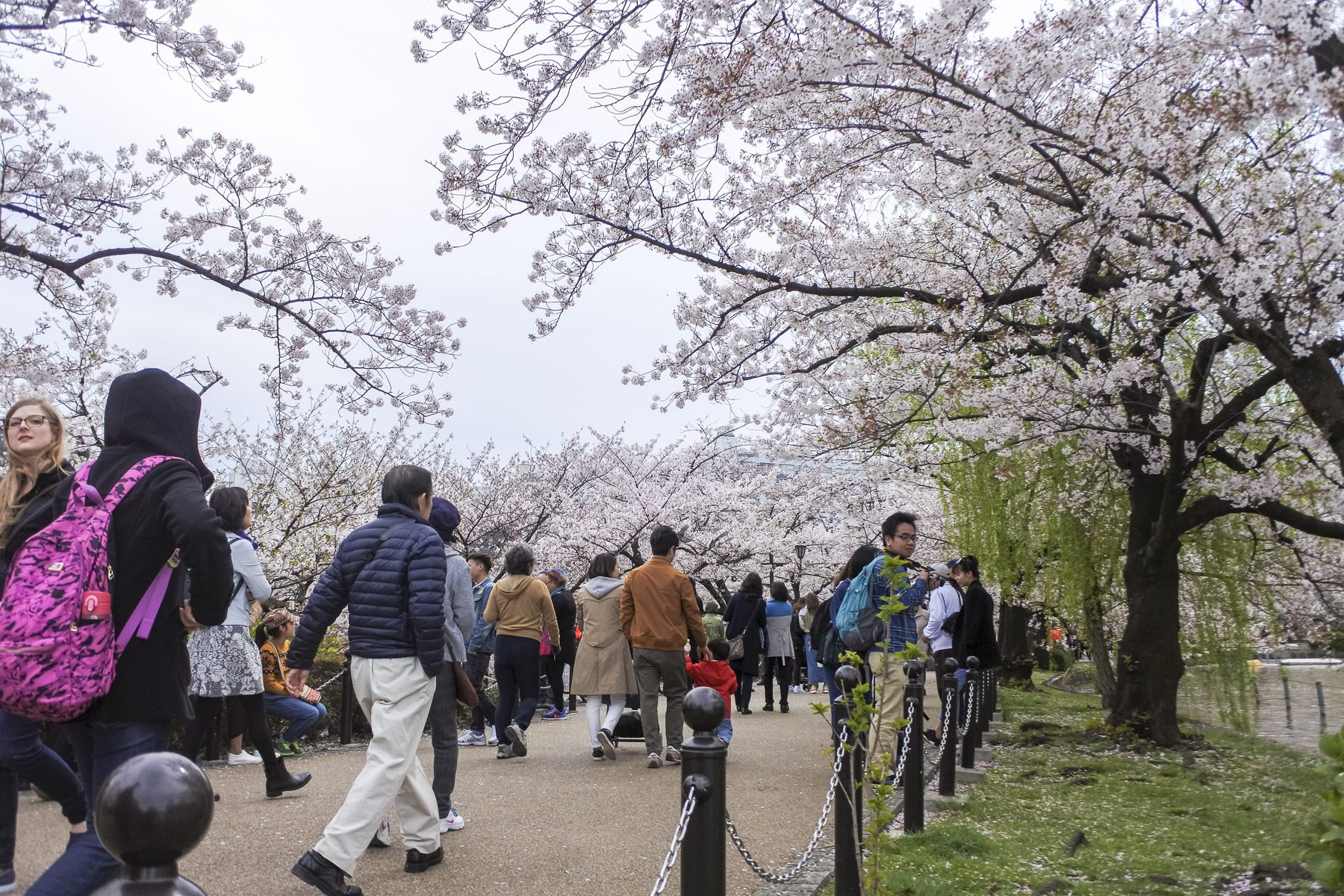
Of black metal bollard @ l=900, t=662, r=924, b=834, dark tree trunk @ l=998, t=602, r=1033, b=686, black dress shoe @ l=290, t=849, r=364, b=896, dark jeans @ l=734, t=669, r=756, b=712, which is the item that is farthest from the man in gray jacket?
dark tree trunk @ l=998, t=602, r=1033, b=686

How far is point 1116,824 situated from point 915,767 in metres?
1.86

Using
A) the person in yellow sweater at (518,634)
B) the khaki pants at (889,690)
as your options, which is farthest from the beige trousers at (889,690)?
the person in yellow sweater at (518,634)

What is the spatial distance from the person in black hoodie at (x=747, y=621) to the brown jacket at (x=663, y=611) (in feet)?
15.3

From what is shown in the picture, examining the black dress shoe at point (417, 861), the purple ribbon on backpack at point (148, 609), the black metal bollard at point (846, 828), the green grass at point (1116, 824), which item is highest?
the purple ribbon on backpack at point (148, 609)

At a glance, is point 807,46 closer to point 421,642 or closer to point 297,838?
point 421,642

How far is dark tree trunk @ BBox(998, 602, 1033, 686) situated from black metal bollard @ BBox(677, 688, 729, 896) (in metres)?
17.6

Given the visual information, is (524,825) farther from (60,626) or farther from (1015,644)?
(1015,644)

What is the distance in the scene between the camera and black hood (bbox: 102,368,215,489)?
331 centimetres

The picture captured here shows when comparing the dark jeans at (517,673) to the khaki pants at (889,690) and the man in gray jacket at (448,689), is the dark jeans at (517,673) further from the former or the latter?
the khaki pants at (889,690)

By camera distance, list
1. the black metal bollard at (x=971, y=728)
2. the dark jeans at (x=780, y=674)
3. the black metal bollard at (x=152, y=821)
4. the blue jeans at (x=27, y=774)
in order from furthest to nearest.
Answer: the dark jeans at (x=780, y=674) → the black metal bollard at (x=971, y=728) → the blue jeans at (x=27, y=774) → the black metal bollard at (x=152, y=821)

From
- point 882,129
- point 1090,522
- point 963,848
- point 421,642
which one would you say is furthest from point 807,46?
point 1090,522

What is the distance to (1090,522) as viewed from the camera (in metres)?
12.2

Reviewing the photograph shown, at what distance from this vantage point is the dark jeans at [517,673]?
8.87 metres

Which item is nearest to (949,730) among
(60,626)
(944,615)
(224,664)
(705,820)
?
(944,615)
